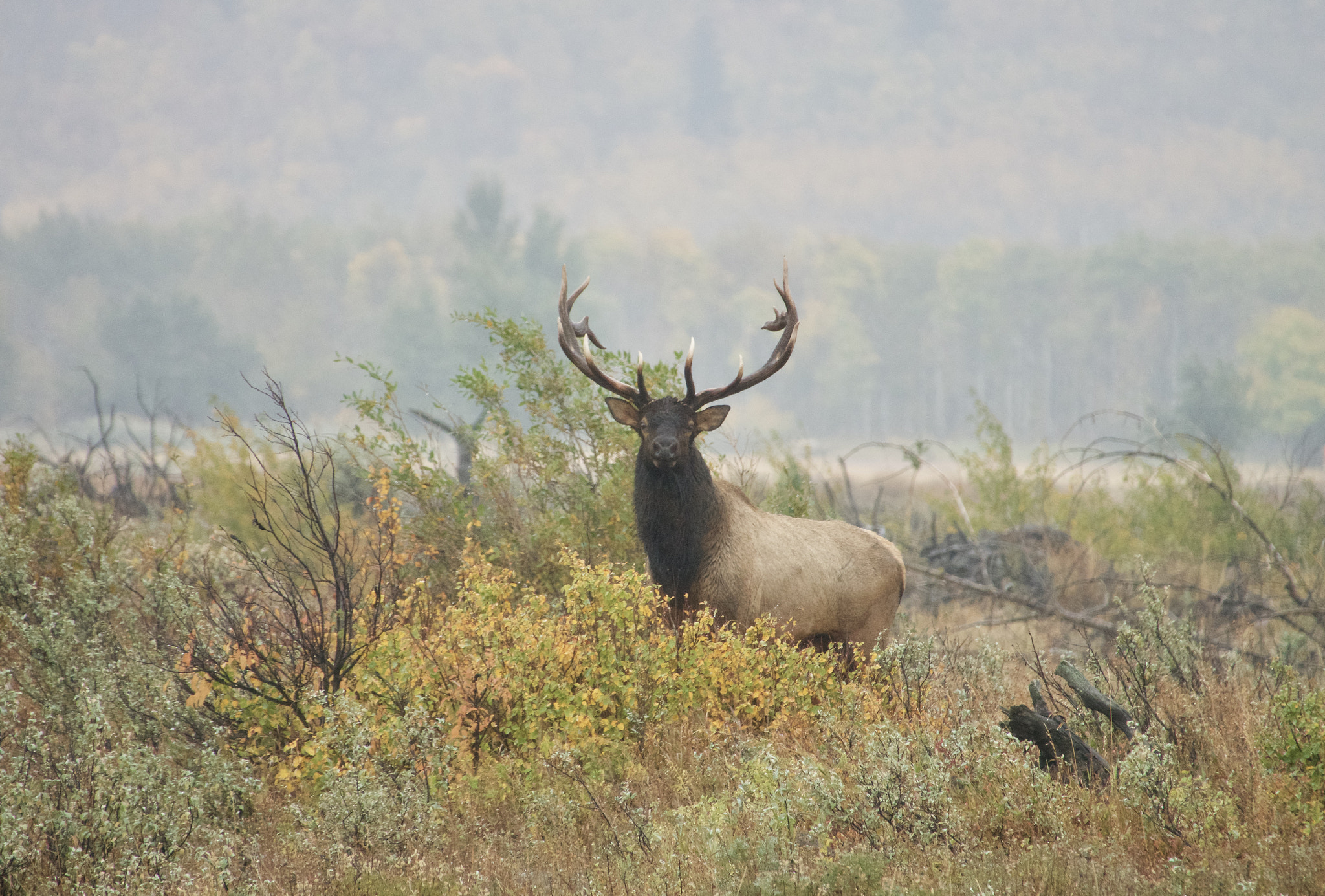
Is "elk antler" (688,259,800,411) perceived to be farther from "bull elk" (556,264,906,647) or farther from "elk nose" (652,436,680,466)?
"elk nose" (652,436,680,466)

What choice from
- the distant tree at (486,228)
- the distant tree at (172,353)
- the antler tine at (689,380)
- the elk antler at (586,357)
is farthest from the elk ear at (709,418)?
the distant tree at (486,228)

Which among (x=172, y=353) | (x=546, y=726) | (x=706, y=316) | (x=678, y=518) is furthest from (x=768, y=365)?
(x=706, y=316)

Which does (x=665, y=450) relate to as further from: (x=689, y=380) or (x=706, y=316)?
(x=706, y=316)

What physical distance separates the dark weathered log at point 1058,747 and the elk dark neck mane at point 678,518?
2.27 meters

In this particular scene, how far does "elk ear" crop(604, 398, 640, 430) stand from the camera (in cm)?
723

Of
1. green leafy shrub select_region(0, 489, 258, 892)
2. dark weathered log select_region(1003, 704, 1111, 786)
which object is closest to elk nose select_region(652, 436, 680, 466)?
dark weathered log select_region(1003, 704, 1111, 786)

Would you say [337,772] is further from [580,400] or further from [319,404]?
[319,404]

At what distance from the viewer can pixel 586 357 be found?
726 centimetres

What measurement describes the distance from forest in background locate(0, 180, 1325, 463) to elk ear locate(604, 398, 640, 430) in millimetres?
68968

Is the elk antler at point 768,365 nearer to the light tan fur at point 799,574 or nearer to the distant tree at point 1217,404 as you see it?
the light tan fur at point 799,574

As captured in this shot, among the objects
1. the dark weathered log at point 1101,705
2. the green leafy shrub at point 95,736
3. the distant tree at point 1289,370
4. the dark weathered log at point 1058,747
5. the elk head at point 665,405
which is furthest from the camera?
the distant tree at point 1289,370

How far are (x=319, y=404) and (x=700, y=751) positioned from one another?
88294 millimetres

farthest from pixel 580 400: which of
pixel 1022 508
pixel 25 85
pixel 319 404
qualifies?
pixel 25 85

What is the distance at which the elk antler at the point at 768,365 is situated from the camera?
268 inches
